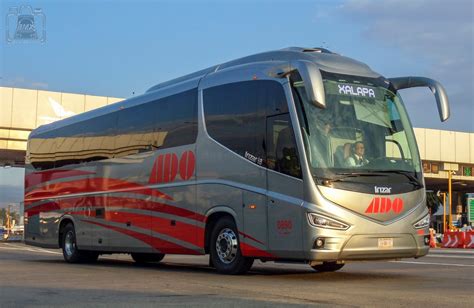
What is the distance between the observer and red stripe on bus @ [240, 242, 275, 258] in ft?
37.1

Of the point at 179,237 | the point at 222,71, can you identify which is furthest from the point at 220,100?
the point at 179,237

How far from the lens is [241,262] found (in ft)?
39.0

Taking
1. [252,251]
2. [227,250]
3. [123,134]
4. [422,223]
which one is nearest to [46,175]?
[123,134]

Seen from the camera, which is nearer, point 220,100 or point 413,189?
A: point 413,189

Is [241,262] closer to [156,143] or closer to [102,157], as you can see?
[156,143]

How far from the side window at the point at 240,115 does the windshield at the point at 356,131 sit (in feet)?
3.05

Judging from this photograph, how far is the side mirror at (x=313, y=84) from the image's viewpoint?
995 cm

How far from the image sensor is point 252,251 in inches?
454

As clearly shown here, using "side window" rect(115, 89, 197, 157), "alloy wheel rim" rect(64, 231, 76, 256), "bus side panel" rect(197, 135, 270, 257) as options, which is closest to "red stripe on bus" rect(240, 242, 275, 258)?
"bus side panel" rect(197, 135, 270, 257)

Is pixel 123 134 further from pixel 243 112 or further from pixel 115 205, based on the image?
pixel 243 112

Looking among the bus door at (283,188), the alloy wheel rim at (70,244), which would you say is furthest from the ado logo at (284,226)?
the alloy wheel rim at (70,244)

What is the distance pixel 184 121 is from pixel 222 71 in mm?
1368

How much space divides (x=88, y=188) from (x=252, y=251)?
23.5ft

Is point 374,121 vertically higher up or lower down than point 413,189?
higher up
